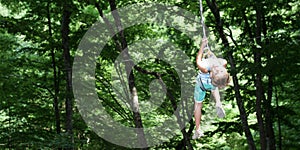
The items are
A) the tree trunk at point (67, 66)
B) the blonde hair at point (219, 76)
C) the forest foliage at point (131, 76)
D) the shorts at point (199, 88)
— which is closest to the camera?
the blonde hair at point (219, 76)

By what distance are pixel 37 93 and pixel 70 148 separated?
3.27m

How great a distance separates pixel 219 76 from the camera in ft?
Answer: 8.75

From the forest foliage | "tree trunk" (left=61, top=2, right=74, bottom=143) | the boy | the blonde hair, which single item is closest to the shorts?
the boy

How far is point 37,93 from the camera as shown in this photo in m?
10.3

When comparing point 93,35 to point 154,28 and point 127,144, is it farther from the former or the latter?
point 127,144

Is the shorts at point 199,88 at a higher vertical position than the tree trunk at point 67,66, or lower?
lower

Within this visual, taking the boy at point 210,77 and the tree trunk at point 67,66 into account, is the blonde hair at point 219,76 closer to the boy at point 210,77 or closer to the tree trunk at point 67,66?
the boy at point 210,77

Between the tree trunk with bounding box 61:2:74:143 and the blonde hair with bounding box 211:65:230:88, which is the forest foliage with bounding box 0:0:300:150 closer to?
the tree trunk with bounding box 61:2:74:143

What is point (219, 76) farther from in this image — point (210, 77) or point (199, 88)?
point (199, 88)

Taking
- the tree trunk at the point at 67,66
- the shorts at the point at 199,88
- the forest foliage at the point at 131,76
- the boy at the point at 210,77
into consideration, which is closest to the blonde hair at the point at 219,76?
the boy at the point at 210,77

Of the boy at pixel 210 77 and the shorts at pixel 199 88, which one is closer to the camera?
the boy at pixel 210 77

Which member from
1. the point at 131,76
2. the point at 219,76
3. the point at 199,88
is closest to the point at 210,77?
the point at 219,76

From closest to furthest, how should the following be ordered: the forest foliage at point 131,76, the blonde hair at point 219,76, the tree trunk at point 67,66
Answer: the blonde hair at point 219,76 < the forest foliage at point 131,76 < the tree trunk at point 67,66

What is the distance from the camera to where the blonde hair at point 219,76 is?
2.66 m
